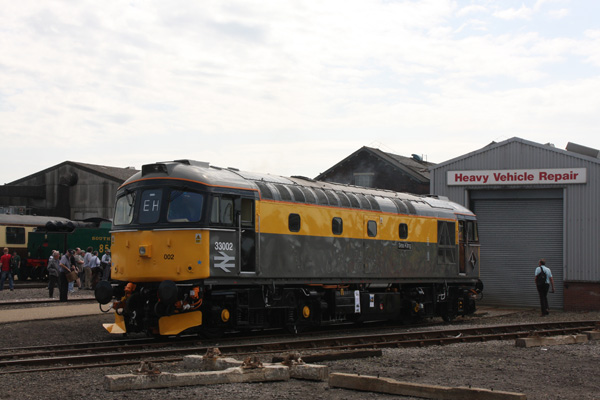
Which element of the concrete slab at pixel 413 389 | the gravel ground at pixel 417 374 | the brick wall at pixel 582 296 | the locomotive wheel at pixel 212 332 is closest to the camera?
the concrete slab at pixel 413 389

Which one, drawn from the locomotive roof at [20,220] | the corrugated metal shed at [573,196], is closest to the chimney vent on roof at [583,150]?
the corrugated metal shed at [573,196]

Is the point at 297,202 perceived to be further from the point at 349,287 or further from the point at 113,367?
the point at 113,367

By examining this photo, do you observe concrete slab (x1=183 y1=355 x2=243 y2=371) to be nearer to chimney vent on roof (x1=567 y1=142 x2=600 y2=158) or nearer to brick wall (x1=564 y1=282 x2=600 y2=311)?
brick wall (x1=564 y1=282 x2=600 y2=311)

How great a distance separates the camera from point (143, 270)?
602 inches

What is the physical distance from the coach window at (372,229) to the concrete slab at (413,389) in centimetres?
987

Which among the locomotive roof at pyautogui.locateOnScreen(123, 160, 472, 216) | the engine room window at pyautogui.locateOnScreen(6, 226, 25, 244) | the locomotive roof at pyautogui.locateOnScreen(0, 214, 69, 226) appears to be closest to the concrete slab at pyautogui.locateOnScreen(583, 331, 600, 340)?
the locomotive roof at pyautogui.locateOnScreen(123, 160, 472, 216)

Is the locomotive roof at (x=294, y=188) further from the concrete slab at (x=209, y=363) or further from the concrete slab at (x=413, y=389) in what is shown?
the concrete slab at (x=413, y=389)

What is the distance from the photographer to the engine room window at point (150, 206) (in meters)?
15.4

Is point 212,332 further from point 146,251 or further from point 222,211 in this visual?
point 222,211

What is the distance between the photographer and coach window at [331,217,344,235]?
18.6 meters

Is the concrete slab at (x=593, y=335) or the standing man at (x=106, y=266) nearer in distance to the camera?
the concrete slab at (x=593, y=335)

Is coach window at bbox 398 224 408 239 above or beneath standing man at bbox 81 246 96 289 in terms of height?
above

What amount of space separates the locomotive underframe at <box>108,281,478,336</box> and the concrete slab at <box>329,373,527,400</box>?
555 cm

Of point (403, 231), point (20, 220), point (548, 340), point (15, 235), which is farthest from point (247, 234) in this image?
point (20, 220)
